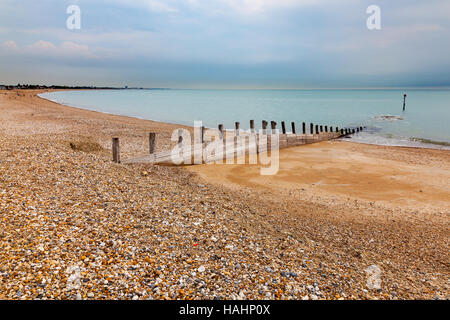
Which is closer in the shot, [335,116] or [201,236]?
[201,236]

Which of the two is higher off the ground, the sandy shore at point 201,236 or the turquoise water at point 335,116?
the turquoise water at point 335,116

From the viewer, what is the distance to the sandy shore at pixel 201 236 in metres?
3.69

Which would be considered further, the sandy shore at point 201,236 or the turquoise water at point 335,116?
the turquoise water at point 335,116

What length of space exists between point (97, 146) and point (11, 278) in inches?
373

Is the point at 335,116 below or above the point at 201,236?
above

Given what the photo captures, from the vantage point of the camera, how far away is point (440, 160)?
1548 cm

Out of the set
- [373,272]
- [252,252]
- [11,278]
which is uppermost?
[11,278]

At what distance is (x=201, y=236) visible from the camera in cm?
504

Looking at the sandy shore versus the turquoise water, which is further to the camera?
the turquoise water

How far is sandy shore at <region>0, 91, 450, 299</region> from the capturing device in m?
3.69

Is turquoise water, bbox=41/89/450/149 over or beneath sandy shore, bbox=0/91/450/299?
over
